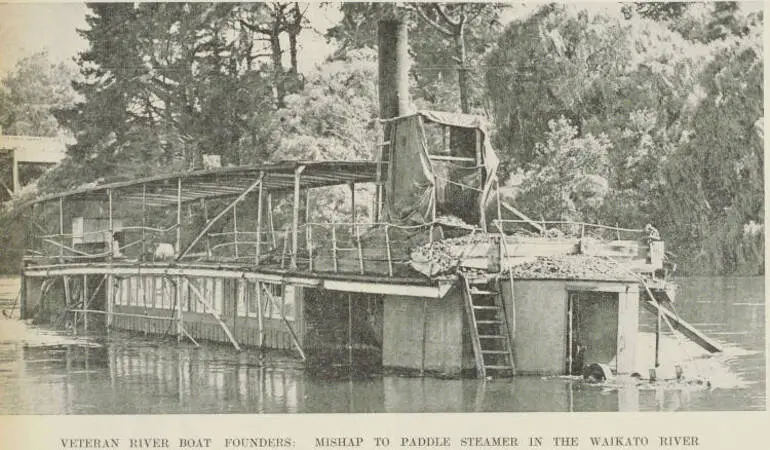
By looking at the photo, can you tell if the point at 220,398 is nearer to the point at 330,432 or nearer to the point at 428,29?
the point at 330,432

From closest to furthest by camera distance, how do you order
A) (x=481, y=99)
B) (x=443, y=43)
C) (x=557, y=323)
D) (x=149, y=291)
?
(x=557, y=323)
(x=149, y=291)
(x=443, y=43)
(x=481, y=99)

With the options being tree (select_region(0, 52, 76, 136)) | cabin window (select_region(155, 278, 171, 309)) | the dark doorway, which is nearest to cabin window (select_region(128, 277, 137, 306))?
cabin window (select_region(155, 278, 171, 309))

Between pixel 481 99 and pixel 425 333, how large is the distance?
1127cm

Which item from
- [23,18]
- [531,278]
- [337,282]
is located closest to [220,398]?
[337,282]

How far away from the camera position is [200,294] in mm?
19656

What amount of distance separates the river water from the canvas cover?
2.73 meters

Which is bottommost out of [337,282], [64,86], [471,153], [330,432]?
[330,432]

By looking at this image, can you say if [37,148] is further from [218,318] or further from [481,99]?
[481,99]

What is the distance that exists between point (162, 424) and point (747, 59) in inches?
442

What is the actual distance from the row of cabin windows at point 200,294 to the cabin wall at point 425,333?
2319 millimetres

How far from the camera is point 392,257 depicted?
15852mm

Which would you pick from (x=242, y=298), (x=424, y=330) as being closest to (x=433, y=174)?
(x=424, y=330)

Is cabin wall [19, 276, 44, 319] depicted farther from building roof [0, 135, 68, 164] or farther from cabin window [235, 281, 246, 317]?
cabin window [235, 281, 246, 317]

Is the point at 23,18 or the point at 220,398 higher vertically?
the point at 23,18
